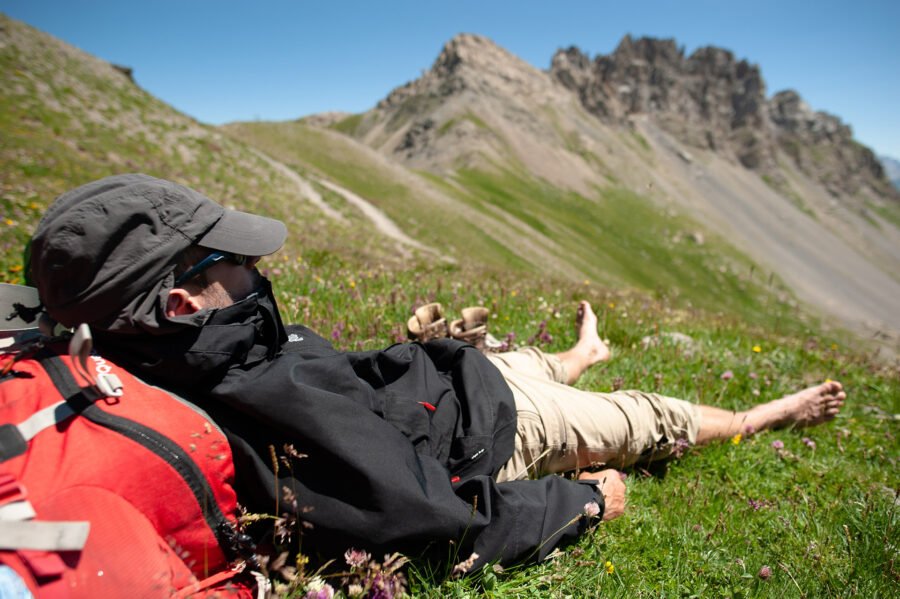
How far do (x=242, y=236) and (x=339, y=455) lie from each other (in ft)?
4.12

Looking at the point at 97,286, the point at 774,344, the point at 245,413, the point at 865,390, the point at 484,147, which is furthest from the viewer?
the point at 484,147

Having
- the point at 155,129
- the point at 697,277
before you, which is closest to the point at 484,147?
the point at 697,277

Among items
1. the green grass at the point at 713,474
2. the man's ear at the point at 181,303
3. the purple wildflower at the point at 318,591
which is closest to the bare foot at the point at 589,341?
the green grass at the point at 713,474

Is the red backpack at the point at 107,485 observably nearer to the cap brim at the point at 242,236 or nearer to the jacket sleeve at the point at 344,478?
the jacket sleeve at the point at 344,478

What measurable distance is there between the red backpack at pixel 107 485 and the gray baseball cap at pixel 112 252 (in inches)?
9.2

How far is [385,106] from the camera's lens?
16400cm

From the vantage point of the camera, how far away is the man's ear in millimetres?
2244

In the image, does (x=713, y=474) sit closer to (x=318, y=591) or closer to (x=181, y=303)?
(x=318, y=591)

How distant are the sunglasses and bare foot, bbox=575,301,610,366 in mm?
3548

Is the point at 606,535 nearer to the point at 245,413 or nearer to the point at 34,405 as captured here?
the point at 245,413

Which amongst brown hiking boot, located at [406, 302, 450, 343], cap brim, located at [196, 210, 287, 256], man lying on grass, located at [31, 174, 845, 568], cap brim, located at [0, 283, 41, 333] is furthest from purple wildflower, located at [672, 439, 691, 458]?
cap brim, located at [0, 283, 41, 333]

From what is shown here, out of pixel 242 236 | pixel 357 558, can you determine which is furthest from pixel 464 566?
pixel 242 236

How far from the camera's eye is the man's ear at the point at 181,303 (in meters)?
2.24

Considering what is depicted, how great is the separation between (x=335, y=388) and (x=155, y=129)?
2871cm
